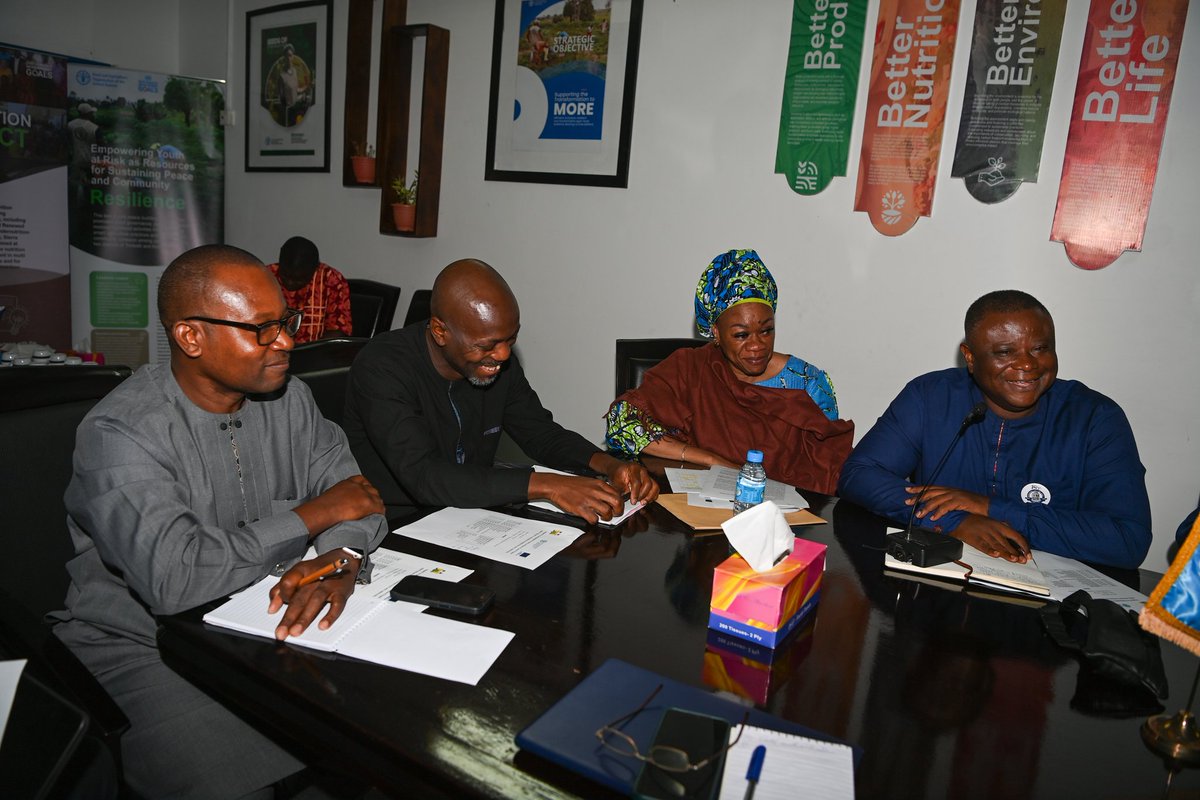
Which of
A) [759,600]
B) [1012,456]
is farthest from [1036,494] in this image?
[759,600]

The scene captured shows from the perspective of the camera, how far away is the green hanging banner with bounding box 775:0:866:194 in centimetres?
335

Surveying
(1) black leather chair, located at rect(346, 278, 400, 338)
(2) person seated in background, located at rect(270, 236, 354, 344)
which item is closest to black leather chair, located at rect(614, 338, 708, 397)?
(2) person seated in background, located at rect(270, 236, 354, 344)

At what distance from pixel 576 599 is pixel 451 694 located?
359mm

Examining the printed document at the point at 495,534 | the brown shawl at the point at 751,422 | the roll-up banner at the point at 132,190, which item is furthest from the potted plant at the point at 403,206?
the printed document at the point at 495,534

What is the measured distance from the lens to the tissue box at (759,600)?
1.26 metres

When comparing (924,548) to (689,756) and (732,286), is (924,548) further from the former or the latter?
(732,286)

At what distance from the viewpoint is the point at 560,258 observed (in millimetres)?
4328

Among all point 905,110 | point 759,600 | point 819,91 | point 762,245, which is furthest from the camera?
point 762,245

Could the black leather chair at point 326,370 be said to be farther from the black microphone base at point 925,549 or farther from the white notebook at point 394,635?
the black microphone base at point 925,549

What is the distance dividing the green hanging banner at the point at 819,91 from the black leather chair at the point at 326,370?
2.18m

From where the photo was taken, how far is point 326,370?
2.36 meters

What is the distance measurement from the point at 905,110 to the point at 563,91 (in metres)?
1.76

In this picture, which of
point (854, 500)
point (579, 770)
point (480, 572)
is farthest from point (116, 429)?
point (854, 500)

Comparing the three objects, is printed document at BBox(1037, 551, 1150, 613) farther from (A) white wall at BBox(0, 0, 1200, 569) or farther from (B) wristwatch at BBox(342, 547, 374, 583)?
(A) white wall at BBox(0, 0, 1200, 569)
